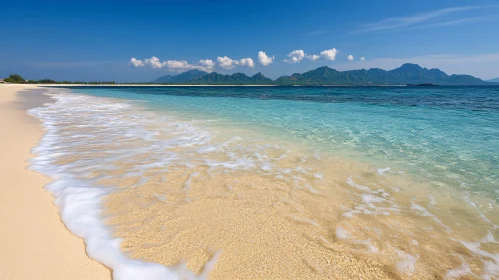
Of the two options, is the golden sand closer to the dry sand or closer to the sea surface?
the sea surface

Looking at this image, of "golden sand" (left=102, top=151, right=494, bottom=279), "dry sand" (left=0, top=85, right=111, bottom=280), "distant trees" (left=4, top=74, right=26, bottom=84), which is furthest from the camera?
"distant trees" (left=4, top=74, right=26, bottom=84)

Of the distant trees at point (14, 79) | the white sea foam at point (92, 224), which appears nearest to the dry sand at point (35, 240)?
the white sea foam at point (92, 224)

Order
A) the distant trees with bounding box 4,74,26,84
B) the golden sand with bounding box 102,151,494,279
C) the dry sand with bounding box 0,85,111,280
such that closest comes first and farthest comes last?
the dry sand with bounding box 0,85,111,280 → the golden sand with bounding box 102,151,494,279 → the distant trees with bounding box 4,74,26,84

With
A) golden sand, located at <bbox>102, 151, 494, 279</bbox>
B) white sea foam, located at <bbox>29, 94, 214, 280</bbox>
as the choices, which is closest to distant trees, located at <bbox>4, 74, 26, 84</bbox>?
white sea foam, located at <bbox>29, 94, 214, 280</bbox>

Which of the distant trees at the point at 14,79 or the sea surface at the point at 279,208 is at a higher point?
the distant trees at the point at 14,79

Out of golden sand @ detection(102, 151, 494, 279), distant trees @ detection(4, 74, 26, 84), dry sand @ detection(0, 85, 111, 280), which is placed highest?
distant trees @ detection(4, 74, 26, 84)

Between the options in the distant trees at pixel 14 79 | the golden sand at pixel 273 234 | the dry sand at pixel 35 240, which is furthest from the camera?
the distant trees at pixel 14 79

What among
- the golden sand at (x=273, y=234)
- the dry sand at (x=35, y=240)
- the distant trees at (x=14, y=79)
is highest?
the distant trees at (x=14, y=79)

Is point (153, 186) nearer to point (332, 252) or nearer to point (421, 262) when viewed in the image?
point (332, 252)

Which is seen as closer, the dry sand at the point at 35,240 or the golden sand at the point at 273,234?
the dry sand at the point at 35,240

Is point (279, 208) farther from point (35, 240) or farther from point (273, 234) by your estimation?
point (35, 240)

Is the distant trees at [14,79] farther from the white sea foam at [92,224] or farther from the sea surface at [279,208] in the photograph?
the white sea foam at [92,224]

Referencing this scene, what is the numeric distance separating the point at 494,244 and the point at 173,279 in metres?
3.77

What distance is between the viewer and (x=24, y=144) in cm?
702
